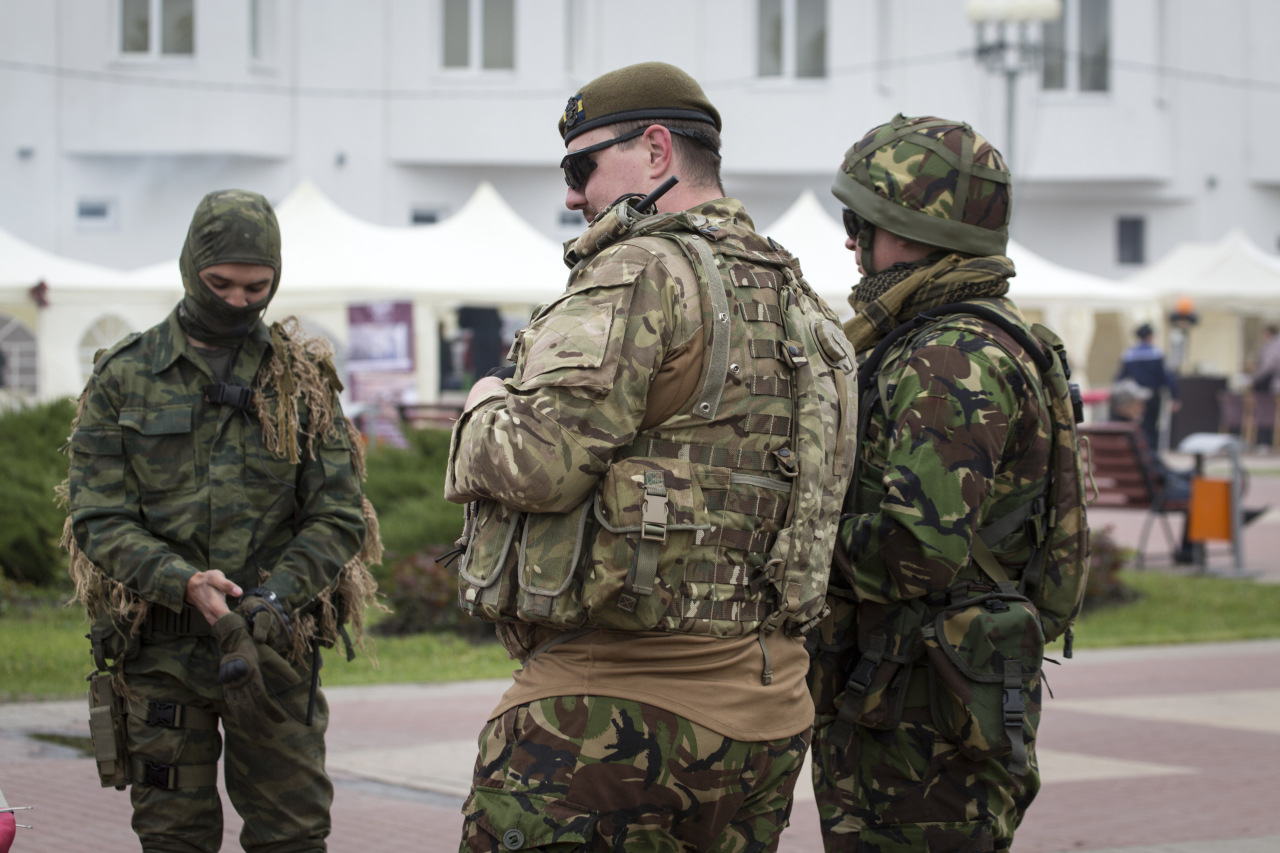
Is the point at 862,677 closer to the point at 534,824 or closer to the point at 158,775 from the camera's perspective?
the point at 534,824

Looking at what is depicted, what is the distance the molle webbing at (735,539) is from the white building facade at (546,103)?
2384cm

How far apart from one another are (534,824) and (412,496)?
8.32m

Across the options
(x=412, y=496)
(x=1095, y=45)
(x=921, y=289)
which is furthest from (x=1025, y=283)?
(x=921, y=289)

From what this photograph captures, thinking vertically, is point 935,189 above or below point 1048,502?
above

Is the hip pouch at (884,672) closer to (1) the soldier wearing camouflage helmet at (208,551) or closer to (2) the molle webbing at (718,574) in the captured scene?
(2) the molle webbing at (718,574)

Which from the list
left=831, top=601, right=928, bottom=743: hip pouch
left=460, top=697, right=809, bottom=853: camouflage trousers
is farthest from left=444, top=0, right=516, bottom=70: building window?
left=460, top=697, right=809, bottom=853: camouflage trousers

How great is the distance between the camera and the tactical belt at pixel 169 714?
144 inches

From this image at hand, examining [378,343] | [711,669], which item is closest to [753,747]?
[711,669]

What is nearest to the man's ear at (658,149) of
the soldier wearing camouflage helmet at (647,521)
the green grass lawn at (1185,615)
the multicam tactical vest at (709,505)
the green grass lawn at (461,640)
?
the soldier wearing camouflage helmet at (647,521)

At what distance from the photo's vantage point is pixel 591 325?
244 cm

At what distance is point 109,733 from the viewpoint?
144 inches

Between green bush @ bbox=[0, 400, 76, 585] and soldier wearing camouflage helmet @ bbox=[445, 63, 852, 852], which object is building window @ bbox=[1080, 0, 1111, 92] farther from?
soldier wearing camouflage helmet @ bbox=[445, 63, 852, 852]

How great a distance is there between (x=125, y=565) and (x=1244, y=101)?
30.4 metres

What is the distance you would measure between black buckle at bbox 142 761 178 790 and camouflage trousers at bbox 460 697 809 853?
141cm
